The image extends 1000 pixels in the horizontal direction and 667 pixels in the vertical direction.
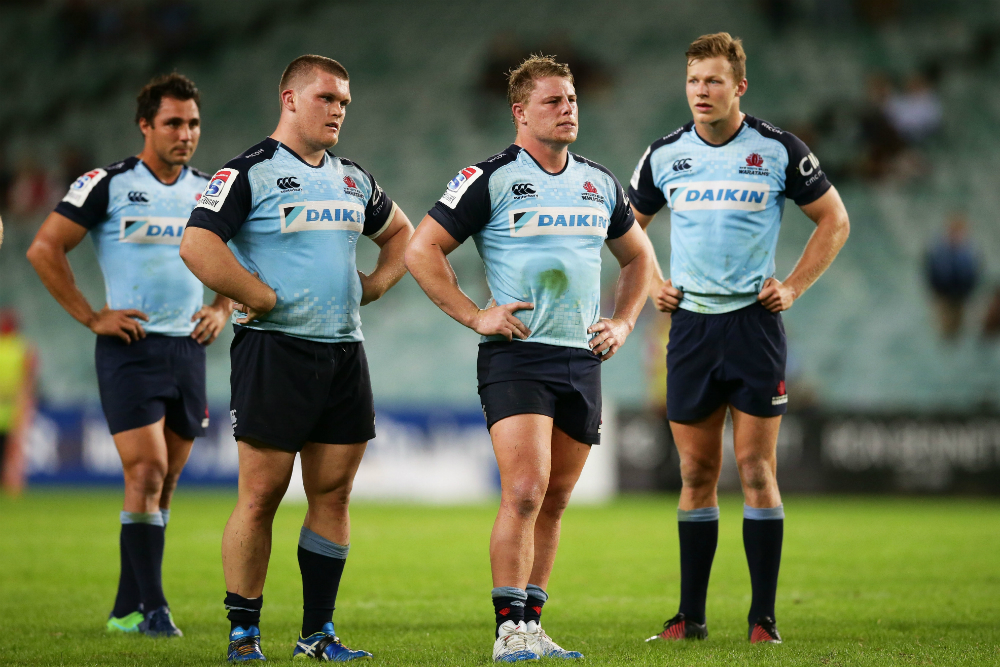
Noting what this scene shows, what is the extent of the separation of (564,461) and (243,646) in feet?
4.91

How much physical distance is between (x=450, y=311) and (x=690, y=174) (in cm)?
147

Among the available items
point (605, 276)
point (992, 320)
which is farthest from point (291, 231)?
point (992, 320)

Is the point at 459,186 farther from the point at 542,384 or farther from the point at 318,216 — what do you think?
the point at 542,384

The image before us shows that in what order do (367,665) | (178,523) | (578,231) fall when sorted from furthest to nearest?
(178,523)
(578,231)
(367,665)

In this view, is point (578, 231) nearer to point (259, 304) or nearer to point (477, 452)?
point (259, 304)

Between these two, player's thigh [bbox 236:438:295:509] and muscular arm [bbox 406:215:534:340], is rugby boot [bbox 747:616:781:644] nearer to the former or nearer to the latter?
muscular arm [bbox 406:215:534:340]

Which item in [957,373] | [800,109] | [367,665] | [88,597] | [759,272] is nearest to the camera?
[367,665]

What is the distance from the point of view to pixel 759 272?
536cm

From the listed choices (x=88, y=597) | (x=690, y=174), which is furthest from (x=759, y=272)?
(x=88, y=597)

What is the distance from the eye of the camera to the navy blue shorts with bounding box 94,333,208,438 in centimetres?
568

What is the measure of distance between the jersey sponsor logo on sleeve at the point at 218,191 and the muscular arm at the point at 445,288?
76 centimetres

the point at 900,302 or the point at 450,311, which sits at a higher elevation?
the point at 900,302

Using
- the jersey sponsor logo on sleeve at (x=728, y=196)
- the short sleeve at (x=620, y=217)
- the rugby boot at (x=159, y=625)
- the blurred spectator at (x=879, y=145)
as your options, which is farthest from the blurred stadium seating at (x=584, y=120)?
the short sleeve at (x=620, y=217)

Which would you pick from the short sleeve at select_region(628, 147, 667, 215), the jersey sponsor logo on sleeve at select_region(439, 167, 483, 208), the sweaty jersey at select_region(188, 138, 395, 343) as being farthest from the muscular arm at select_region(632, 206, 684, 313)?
the sweaty jersey at select_region(188, 138, 395, 343)
